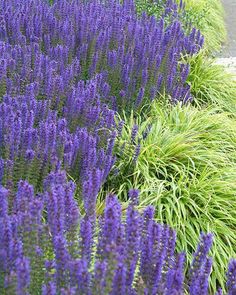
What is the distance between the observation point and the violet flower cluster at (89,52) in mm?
4270

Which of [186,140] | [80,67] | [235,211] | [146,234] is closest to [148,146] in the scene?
[186,140]

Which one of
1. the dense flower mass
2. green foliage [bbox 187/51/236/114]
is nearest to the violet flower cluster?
the dense flower mass

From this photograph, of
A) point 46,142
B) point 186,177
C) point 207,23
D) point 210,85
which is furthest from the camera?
point 207,23

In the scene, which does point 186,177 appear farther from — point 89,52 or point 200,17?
point 200,17

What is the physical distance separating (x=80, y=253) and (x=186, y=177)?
1983 mm

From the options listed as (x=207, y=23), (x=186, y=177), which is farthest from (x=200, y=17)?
(x=186, y=177)

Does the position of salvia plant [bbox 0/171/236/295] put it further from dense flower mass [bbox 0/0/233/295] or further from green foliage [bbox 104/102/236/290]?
green foliage [bbox 104/102/236/290]

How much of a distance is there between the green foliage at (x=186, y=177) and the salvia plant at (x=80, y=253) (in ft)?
4.16

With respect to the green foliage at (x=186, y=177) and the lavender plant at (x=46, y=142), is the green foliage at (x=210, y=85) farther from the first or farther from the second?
the lavender plant at (x=46, y=142)

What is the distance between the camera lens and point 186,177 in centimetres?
394

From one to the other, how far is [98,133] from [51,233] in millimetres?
1767

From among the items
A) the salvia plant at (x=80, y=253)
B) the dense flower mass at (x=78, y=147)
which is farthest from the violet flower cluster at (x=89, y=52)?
the salvia plant at (x=80, y=253)

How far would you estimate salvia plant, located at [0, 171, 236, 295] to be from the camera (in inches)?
69.2

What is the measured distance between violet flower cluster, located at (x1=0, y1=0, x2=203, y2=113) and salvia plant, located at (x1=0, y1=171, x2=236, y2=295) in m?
2.01
